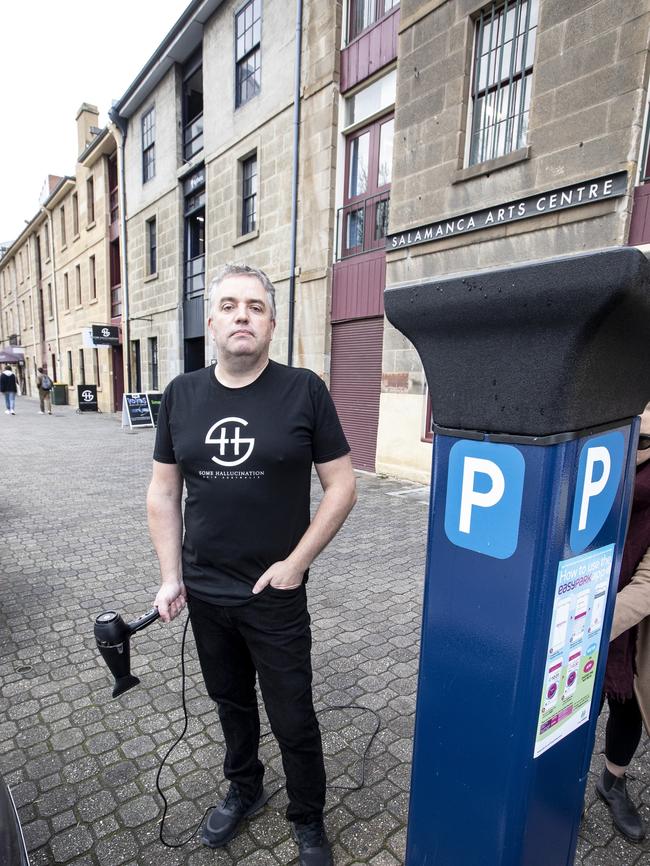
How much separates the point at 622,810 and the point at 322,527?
1.77 m

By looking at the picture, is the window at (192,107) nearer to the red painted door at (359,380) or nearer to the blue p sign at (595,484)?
the red painted door at (359,380)

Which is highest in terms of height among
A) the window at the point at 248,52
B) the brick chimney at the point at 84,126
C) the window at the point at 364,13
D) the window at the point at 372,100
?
the brick chimney at the point at 84,126

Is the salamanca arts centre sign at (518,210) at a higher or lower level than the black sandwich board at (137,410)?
higher

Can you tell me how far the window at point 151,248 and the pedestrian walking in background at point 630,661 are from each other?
17238mm

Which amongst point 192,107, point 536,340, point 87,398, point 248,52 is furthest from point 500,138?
point 87,398

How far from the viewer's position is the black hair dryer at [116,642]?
177 cm

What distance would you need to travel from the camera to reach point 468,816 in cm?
135

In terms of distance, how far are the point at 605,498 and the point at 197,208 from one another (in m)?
14.9

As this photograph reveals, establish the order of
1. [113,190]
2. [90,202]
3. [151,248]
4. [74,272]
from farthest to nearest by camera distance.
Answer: [74,272], [90,202], [113,190], [151,248]

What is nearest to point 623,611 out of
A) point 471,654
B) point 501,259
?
point 471,654

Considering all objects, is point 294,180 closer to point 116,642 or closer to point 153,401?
point 153,401

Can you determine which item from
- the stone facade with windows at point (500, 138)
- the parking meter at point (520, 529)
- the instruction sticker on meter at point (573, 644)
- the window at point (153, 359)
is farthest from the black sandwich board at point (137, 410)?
the instruction sticker on meter at point (573, 644)

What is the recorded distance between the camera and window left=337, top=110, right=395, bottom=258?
8.70 meters

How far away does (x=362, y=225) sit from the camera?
30.0 feet
